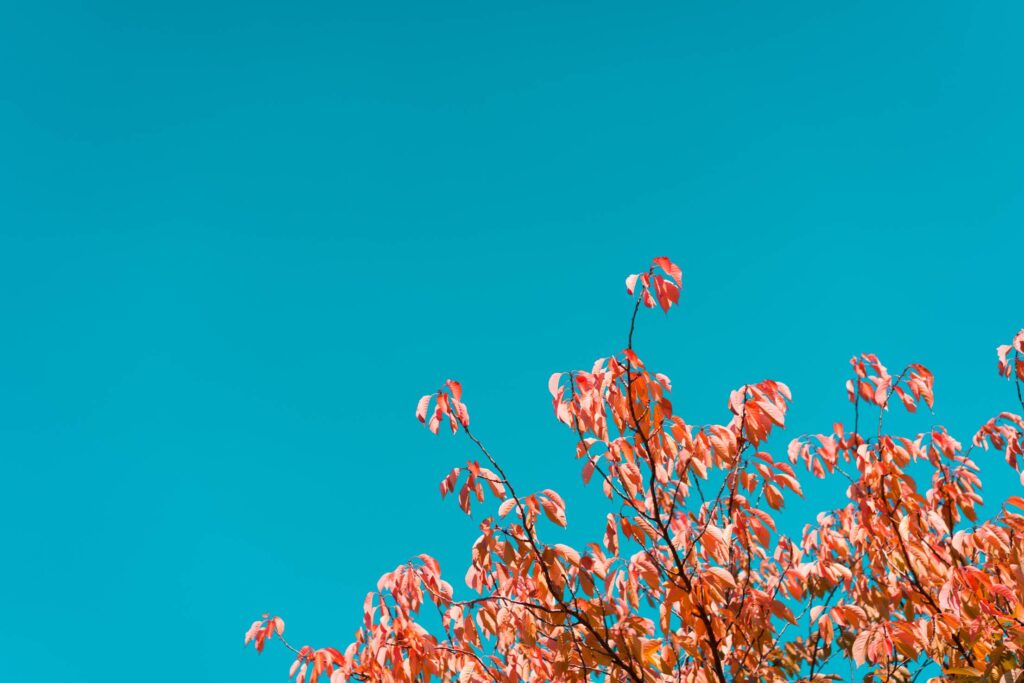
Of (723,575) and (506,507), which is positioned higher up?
(506,507)

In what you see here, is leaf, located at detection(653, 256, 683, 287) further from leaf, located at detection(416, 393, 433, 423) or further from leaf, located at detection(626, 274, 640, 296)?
leaf, located at detection(416, 393, 433, 423)

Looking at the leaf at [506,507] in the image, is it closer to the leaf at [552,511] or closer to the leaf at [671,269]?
the leaf at [552,511]

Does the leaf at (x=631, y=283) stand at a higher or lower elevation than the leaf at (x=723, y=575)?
higher

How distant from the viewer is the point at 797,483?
2736mm

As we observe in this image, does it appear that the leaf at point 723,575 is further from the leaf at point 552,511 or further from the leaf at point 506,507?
the leaf at point 506,507

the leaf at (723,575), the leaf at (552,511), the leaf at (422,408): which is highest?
the leaf at (422,408)

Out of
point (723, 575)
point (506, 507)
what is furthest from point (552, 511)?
point (723, 575)

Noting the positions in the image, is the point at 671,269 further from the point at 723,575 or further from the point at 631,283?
the point at 723,575

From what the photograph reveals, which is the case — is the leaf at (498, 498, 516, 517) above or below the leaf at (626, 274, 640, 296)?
below

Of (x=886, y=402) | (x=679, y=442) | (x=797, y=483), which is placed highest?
(x=886, y=402)

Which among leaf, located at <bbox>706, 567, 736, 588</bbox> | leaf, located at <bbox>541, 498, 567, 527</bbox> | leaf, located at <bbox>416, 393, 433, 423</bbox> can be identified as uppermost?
leaf, located at <bbox>416, 393, 433, 423</bbox>

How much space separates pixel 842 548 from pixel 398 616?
8.44 feet

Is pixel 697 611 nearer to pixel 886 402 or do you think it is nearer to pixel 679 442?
Answer: pixel 679 442

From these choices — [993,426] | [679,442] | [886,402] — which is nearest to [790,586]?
[886,402]
